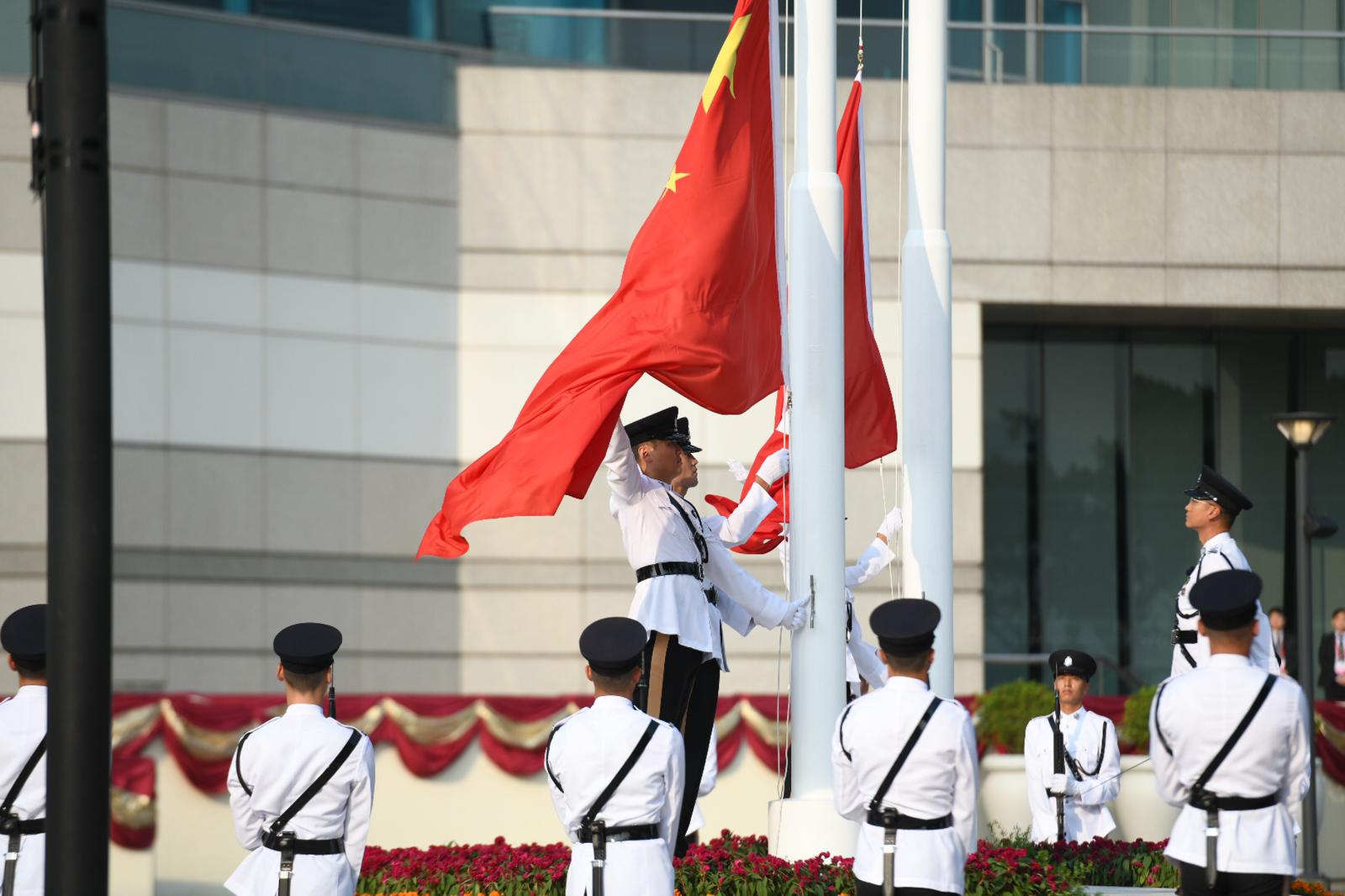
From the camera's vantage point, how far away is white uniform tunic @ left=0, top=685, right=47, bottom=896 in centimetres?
674

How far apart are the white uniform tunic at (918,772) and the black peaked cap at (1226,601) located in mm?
875

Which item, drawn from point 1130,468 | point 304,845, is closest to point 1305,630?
point 1130,468

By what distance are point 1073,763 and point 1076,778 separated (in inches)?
4.1

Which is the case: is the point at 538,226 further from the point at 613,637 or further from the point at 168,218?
the point at 613,637

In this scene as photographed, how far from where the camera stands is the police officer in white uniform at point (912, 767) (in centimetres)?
616

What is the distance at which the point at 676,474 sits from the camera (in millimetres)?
9055

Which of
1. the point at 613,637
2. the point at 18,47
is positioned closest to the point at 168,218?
the point at 18,47

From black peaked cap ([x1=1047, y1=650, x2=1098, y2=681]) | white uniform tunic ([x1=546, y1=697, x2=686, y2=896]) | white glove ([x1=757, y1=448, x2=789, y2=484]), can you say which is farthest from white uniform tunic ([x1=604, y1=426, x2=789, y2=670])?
black peaked cap ([x1=1047, y1=650, x2=1098, y2=681])

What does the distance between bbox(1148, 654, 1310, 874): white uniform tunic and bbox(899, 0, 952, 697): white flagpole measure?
14.3 ft

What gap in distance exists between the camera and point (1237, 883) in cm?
623

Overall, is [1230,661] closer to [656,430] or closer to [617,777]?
[617,777]

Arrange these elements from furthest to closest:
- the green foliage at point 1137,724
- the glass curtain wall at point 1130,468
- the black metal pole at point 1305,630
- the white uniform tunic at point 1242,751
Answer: the glass curtain wall at point 1130,468 < the green foliage at point 1137,724 < the black metal pole at point 1305,630 < the white uniform tunic at point 1242,751

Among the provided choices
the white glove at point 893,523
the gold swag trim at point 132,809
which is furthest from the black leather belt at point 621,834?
the gold swag trim at point 132,809

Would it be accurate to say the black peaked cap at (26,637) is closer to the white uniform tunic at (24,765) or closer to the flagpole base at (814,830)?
the white uniform tunic at (24,765)
